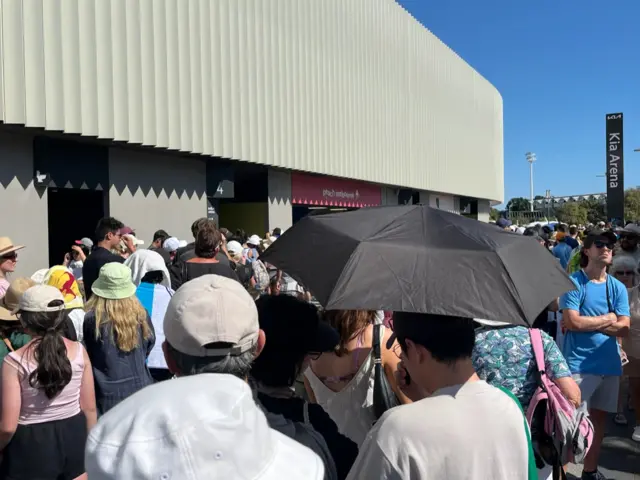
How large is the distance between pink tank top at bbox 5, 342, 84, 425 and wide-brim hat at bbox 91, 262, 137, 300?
69cm

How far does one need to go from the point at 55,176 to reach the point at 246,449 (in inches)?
358

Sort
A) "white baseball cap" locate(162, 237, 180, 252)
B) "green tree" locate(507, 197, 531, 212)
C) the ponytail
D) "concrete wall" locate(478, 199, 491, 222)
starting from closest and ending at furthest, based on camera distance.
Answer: the ponytail < "white baseball cap" locate(162, 237, 180, 252) < "concrete wall" locate(478, 199, 491, 222) < "green tree" locate(507, 197, 531, 212)

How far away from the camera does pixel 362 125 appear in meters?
18.1

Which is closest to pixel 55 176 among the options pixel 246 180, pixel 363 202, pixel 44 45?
pixel 44 45

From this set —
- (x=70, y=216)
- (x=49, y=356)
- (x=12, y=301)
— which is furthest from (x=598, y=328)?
(x=70, y=216)

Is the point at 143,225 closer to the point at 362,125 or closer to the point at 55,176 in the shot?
the point at 55,176

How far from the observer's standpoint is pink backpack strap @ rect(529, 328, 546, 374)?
296cm

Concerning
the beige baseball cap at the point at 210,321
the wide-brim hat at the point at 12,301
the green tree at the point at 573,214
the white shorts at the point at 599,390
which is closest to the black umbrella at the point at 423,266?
the beige baseball cap at the point at 210,321

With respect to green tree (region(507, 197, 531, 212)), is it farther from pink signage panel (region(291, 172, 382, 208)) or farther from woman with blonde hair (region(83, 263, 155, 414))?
woman with blonde hair (region(83, 263, 155, 414))

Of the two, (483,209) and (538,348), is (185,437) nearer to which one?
(538,348)

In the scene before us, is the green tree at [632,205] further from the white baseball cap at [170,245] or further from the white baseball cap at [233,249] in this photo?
the white baseball cap at [170,245]

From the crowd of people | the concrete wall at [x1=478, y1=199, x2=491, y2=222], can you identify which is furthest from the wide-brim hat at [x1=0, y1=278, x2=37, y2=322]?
the concrete wall at [x1=478, y1=199, x2=491, y2=222]

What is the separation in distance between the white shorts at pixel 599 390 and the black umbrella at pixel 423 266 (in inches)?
73.5

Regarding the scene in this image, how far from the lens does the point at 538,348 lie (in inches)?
118
